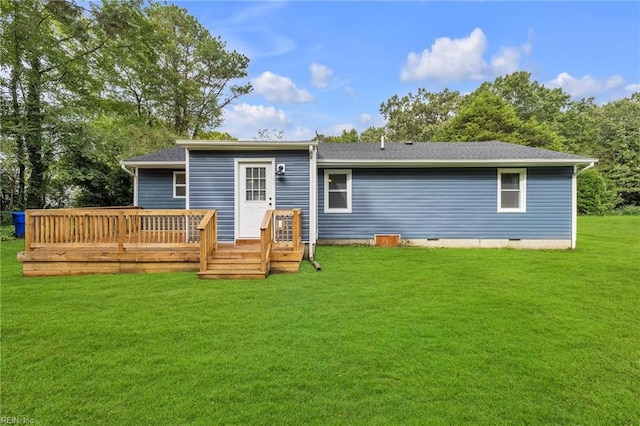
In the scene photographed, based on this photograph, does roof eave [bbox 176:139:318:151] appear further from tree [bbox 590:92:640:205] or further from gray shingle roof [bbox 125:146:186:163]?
tree [bbox 590:92:640:205]

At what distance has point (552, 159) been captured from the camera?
8.24 metres

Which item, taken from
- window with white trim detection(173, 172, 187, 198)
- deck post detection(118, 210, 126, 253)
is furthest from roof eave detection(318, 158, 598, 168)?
deck post detection(118, 210, 126, 253)

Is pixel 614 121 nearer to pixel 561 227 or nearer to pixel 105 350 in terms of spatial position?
pixel 561 227

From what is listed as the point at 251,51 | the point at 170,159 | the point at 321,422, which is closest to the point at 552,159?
the point at 321,422

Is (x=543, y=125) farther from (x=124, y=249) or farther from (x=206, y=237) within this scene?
(x=124, y=249)

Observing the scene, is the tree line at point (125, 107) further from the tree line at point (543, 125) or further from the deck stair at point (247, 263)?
the deck stair at point (247, 263)

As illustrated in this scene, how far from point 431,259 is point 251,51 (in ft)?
68.8

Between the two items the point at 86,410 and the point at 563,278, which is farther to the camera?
the point at 563,278

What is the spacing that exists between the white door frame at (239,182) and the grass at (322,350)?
2.18 m

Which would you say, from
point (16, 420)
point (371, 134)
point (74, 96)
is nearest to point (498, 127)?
point (371, 134)

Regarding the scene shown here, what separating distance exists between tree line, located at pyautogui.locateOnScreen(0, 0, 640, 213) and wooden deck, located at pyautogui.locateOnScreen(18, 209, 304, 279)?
752 centimetres

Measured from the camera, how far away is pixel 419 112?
1389 inches

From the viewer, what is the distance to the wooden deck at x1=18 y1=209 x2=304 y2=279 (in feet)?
18.9

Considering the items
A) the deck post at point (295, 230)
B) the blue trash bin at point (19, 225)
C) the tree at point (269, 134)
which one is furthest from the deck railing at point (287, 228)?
the tree at point (269, 134)
